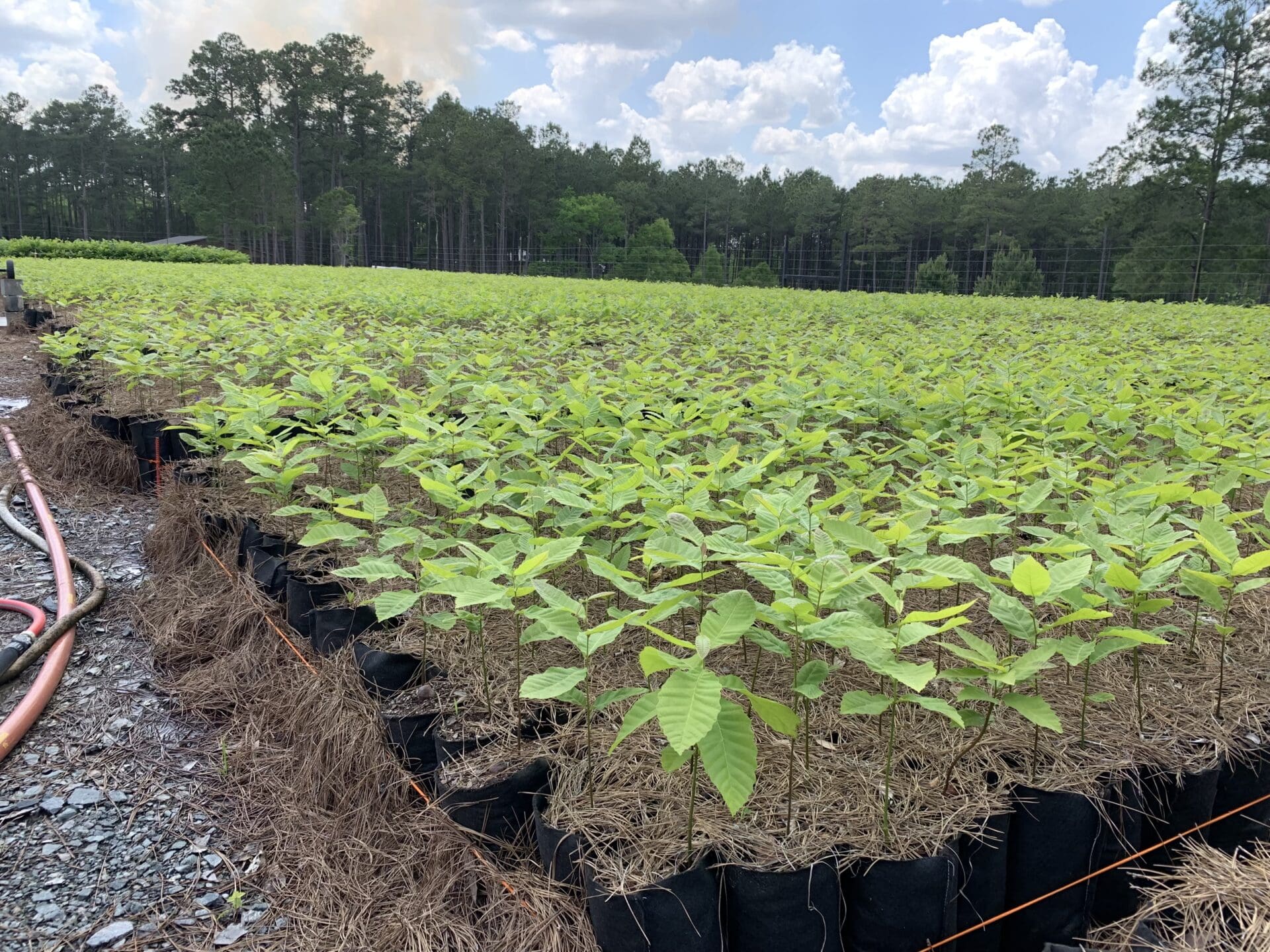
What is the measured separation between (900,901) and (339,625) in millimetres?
1753

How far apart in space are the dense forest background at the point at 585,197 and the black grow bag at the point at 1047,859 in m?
30.9

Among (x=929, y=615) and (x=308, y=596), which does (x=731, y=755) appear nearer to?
(x=929, y=615)

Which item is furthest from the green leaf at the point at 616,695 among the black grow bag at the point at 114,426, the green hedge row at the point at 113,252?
the green hedge row at the point at 113,252

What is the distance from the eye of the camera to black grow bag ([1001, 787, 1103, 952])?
1.64 metres

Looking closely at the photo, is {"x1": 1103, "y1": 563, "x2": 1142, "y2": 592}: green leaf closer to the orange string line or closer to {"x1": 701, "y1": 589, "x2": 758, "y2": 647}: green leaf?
{"x1": 701, "y1": 589, "x2": 758, "y2": 647}: green leaf

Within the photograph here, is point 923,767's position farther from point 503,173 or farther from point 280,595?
A: point 503,173

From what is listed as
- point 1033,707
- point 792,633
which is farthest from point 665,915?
point 1033,707

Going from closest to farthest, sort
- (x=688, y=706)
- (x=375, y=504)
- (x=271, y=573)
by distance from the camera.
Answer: (x=688, y=706), (x=375, y=504), (x=271, y=573)

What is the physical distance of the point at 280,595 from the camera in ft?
9.73

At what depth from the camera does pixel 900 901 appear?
4.81ft

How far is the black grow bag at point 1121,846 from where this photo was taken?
1696mm

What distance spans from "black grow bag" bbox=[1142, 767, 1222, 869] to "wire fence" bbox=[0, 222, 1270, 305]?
23377 millimetres

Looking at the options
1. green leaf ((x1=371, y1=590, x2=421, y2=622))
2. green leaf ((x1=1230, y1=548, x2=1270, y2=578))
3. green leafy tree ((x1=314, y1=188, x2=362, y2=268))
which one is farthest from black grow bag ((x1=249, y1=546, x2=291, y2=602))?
green leafy tree ((x1=314, y1=188, x2=362, y2=268))

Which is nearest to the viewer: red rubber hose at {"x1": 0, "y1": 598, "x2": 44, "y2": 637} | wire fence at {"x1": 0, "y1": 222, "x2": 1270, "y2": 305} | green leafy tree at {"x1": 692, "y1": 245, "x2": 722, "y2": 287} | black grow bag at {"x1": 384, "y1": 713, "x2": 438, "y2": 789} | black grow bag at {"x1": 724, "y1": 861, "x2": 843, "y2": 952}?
black grow bag at {"x1": 724, "y1": 861, "x2": 843, "y2": 952}
